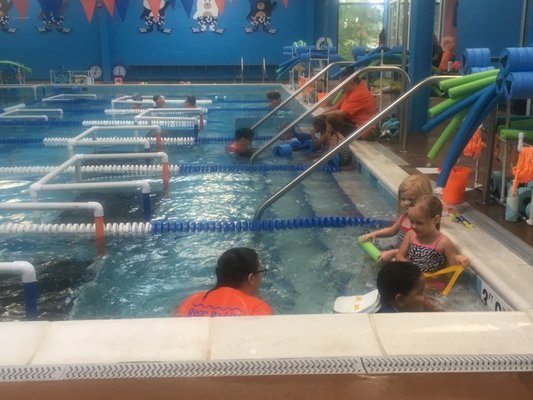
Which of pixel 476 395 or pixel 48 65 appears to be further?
pixel 48 65

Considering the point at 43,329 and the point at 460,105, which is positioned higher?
the point at 460,105

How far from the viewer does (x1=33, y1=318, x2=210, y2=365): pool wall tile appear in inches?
83.2

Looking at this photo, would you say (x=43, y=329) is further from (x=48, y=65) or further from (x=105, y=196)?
(x=48, y=65)

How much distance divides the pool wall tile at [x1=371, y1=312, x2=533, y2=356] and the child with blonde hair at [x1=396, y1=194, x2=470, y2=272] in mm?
1102

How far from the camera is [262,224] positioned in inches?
195

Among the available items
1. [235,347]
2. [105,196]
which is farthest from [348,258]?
[105,196]

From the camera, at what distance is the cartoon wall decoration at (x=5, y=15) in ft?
66.0

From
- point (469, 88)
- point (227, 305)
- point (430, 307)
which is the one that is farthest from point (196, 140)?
point (227, 305)

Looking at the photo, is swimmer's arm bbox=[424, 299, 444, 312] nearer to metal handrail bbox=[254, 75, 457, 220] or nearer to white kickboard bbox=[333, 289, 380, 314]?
white kickboard bbox=[333, 289, 380, 314]

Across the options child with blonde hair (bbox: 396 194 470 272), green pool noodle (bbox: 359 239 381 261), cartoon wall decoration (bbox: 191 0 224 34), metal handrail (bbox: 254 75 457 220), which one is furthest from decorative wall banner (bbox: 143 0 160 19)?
child with blonde hair (bbox: 396 194 470 272)

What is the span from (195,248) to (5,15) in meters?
18.8

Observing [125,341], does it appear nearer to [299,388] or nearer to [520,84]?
[299,388]

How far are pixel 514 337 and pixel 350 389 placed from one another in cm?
68

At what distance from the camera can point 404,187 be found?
12.6 ft
